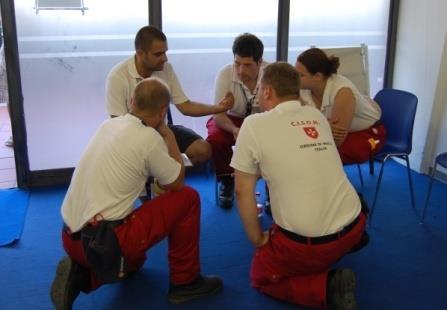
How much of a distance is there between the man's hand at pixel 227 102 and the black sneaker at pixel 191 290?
1181mm

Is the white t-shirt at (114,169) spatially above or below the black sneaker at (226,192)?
above

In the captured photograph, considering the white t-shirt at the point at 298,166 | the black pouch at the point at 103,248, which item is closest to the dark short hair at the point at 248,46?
the white t-shirt at the point at 298,166

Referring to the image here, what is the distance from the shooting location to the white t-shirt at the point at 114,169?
1903 mm

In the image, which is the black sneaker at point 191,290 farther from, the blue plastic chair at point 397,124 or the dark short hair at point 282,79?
the blue plastic chair at point 397,124

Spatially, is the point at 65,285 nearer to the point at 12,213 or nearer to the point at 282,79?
the point at 282,79

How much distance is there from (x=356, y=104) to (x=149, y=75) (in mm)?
1182

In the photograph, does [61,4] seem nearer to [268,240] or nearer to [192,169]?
[192,169]

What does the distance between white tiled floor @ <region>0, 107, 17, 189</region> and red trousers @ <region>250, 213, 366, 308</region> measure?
221cm

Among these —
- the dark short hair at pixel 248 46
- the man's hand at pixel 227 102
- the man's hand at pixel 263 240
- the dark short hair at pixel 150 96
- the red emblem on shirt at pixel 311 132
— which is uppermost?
the dark short hair at pixel 248 46

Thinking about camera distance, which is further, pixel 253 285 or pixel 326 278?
pixel 253 285

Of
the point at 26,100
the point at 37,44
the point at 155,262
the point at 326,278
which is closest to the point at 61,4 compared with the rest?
the point at 37,44

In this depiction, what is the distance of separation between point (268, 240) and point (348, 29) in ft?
7.98

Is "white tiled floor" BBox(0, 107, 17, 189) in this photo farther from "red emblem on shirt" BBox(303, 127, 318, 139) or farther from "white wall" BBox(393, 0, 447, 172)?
"white wall" BBox(393, 0, 447, 172)

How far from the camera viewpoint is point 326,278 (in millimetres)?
2051
